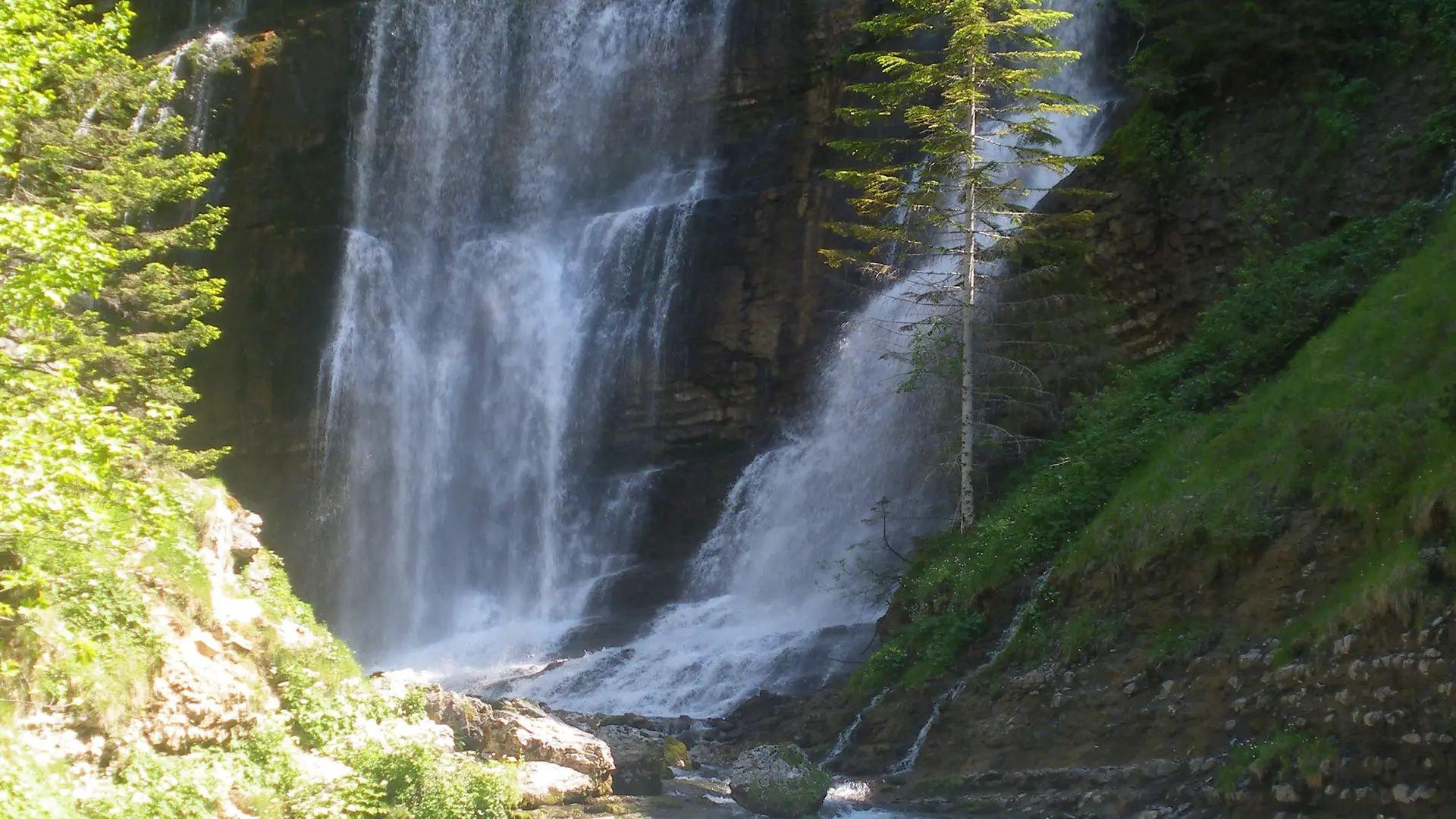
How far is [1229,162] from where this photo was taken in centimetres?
1839

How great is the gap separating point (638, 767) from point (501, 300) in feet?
67.4

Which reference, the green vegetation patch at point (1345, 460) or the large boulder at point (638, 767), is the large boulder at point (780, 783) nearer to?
the large boulder at point (638, 767)

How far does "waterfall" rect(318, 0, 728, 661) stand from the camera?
29094 millimetres

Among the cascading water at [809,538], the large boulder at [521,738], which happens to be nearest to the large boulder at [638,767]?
the large boulder at [521,738]

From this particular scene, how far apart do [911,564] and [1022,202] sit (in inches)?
384

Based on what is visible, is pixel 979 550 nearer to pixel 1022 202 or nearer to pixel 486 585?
pixel 1022 202

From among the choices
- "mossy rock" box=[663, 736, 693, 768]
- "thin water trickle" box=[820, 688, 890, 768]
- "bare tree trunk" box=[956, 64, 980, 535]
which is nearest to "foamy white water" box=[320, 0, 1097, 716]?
"bare tree trunk" box=[956, 64, 980, 535]

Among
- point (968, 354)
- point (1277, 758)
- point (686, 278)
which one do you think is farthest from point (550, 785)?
point (686, 278)

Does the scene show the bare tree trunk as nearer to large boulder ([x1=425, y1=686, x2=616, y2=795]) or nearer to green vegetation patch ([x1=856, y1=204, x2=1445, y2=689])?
green vegetation patch ([x1=856, y1=204, x2=1445, y2=689])

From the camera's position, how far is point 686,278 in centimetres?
2906

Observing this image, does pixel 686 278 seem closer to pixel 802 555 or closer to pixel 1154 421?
pixel 802 555

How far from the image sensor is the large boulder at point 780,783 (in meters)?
12.1

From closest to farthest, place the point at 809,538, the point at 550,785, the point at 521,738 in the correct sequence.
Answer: the point at 550,785
the point at 521,738
the point at 809,538

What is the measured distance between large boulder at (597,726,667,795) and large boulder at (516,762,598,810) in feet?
1.48
